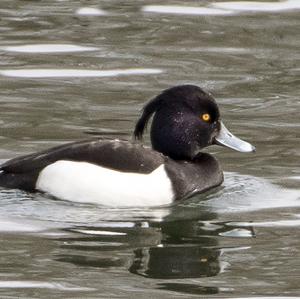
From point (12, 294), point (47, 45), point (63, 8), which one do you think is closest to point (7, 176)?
point (12, 294)

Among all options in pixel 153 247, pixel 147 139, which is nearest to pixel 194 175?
pixel 147 139

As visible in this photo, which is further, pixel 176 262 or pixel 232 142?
pixel 232 142

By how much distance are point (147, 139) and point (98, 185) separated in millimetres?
1630

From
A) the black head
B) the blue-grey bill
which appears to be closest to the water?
the blue-grey bill

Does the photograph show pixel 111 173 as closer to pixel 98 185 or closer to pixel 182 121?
pixel 98 185

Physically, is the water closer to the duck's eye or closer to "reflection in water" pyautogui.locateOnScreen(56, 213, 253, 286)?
"reflection in water" pyautogui.locateOnScreen(56, 213, 253, 286)

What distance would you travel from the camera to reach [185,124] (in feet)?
33.4

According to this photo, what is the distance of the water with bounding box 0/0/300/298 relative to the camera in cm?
793

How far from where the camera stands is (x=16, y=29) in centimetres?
A: 1466

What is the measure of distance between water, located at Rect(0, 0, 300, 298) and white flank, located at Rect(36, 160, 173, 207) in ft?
0.33

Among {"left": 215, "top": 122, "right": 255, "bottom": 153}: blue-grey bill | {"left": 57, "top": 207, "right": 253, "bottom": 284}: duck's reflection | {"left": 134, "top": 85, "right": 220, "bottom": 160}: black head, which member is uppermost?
{"left": 134, "top": 85, "right": 220, "bottom": 160}: black head

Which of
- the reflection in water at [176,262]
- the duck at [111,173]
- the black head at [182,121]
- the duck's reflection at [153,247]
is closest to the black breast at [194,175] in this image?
the duck at [111,173]

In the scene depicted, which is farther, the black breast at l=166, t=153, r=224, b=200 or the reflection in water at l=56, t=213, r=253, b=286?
the black breast at l=166, t=153, r=224, b=200

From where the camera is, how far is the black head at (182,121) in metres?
10.1
